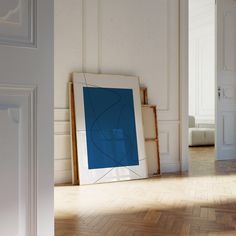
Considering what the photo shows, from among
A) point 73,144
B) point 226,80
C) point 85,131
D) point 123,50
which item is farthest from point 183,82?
point 73,144

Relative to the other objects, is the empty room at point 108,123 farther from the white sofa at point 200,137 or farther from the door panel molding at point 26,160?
the white sofa at point 200,137

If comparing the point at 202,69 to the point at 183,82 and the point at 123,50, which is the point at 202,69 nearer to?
the point at 183,82

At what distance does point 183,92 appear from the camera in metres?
4.71

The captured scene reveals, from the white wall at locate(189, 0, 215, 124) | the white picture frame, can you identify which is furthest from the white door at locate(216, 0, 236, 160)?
the white wall at locate(189, 0, 215, 124)

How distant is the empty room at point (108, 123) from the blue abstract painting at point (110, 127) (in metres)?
0.01

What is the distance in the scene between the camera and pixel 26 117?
1.25m

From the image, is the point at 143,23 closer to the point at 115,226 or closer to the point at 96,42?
the point at 96,42

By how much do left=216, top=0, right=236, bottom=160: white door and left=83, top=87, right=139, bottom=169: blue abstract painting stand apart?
2.22m

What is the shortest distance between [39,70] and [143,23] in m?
3.50

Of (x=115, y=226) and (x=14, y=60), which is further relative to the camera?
(x=115, y=226)

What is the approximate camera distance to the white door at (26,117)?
3.92ft

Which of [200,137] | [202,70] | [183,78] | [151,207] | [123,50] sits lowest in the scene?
[151,207]

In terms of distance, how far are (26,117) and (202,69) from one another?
9101mm

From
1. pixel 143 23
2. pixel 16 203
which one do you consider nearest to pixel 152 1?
pixel 143 23
